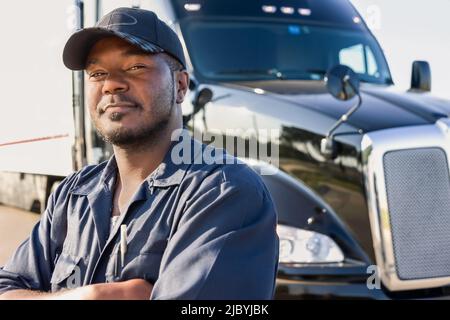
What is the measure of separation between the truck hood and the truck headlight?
70cm

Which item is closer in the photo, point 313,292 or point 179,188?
point 179,188

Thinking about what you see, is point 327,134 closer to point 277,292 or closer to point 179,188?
point 277,292

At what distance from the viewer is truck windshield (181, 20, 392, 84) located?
15.0 ft

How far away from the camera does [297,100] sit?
4.18m

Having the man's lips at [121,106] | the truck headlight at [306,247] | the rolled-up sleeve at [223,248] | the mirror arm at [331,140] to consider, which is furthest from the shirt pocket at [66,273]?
the mirror arm at [331,140]

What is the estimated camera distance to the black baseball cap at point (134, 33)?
221 cm

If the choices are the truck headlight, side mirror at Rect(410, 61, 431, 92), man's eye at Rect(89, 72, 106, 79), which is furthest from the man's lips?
side mirror at Rect(410, 61, 431, 92)

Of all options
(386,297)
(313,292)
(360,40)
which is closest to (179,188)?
(313,292)

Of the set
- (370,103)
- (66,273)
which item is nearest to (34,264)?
(66,273)

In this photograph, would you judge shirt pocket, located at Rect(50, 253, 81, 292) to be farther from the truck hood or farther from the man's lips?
the truck hood

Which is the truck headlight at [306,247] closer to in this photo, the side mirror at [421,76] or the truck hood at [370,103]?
the truck hood at [370,103]

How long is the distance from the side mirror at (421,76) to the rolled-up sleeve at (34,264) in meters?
3.38

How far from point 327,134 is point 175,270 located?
2.23 meters
